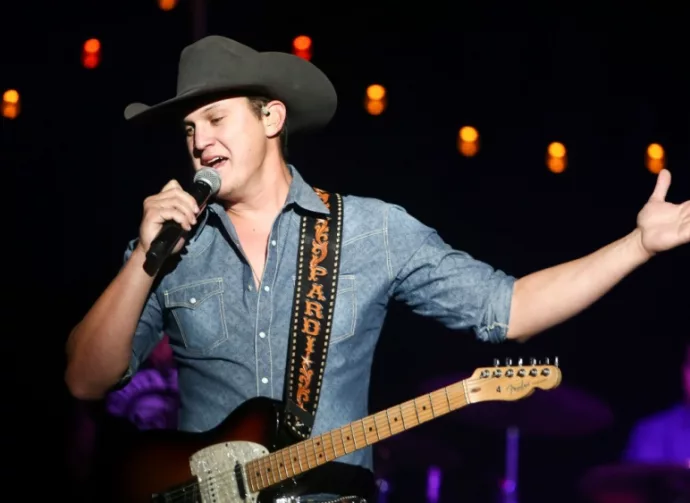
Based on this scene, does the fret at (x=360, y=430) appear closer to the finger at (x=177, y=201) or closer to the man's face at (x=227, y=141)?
the finger at (x=177, y=201)

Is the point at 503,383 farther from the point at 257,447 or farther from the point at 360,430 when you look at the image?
the point at 257,447

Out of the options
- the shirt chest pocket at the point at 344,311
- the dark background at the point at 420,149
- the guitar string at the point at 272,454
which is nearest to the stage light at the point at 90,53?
the dark background at the point at 420,149

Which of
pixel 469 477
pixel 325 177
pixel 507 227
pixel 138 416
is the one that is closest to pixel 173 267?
pixel 138 416

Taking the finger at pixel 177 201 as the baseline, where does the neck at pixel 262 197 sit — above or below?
above

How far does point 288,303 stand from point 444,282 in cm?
51

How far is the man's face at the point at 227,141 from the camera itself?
313 cm

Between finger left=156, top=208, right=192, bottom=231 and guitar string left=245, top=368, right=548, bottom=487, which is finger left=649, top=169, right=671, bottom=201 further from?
finger left=156, top=208, right=192, bottom=231

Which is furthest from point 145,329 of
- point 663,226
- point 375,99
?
point 375,99

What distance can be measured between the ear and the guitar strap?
0.35 m

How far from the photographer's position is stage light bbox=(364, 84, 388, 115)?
5961mm

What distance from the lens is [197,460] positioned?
2.94 meters

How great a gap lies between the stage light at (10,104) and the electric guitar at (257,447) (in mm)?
3309

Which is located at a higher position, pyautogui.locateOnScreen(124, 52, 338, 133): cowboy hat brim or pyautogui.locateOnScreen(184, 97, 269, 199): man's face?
pyautogui.locateOnScreen(124, 52, 338, 133): cowboy hat brim

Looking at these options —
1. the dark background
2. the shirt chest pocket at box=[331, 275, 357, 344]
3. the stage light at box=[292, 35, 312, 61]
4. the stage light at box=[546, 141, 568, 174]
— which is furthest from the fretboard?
the stage light at box=[546, 141, 568, 174]
